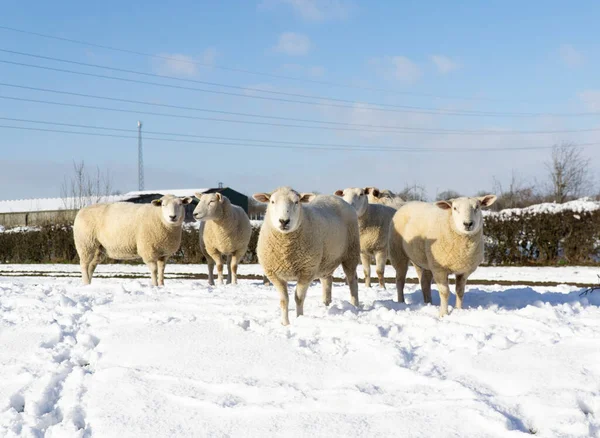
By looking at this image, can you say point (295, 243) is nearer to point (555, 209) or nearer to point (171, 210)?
point (171, 210)

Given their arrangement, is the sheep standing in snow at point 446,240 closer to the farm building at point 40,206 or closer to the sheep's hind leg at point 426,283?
the sheep's hind leg at point 426,283

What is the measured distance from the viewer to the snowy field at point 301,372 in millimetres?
4312

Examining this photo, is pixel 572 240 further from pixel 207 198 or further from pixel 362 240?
pixel 207 198

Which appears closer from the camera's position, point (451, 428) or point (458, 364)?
point (451, 428)

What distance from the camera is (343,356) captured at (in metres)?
5.58

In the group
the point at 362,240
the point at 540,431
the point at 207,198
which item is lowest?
the point at 540,431

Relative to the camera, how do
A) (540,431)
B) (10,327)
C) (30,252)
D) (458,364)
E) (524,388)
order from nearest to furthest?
(540,431)
(524,388)
(458,364)
(10,327)
(30,252)

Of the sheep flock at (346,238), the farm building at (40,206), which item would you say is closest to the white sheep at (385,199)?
the sheep flock at (346,238)

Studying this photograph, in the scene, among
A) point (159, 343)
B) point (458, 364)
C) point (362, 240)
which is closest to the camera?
point (458, 364)

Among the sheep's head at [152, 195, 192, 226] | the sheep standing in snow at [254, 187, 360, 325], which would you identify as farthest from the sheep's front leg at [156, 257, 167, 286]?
the sheep standing in snow at [254, 187, 360, 325]

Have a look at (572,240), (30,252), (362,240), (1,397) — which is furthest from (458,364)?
(30,252)

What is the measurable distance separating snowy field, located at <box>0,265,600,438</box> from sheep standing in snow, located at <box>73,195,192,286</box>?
4618 millimetres

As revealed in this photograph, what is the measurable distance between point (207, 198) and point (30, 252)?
2097 centimetres

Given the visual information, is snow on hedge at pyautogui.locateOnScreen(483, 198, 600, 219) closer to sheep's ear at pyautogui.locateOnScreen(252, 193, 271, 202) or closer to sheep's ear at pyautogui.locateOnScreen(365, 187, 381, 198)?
sheep's ear at pyautogui.locateOnScreen(365, 187, 381, 198)
